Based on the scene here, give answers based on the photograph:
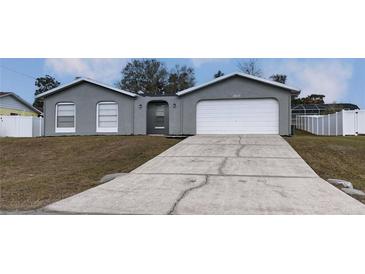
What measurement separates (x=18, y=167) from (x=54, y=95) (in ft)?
33.0

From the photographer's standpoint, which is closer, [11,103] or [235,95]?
[235,95]

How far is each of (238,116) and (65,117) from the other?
11.0 metres

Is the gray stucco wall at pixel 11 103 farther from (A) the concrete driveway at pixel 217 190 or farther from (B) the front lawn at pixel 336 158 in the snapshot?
(B) the front lawn at pixel 336 158

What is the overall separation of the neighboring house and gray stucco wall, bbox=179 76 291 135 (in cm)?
1747

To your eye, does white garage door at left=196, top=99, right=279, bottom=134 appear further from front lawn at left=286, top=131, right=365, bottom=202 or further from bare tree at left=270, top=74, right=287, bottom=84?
bare tree at left=270, top=74, right=287, bottom=84

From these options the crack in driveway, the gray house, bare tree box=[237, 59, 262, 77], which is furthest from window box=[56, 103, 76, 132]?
bare tree box=[237, 59, 262, 77]

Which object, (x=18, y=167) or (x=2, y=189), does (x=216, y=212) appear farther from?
(x=18, y=167)

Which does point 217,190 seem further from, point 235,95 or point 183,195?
point 235,95

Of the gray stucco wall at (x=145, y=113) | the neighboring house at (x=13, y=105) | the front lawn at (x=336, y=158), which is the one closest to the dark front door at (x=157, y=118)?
the gray stucco wall at (x=145, y=113)

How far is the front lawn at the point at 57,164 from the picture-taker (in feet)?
21.2

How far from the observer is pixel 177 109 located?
1836 centimetres

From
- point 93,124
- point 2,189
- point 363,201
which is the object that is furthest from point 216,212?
point 93,124

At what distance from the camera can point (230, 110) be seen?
57.4 feet

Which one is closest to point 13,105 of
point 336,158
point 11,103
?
point 11,103
